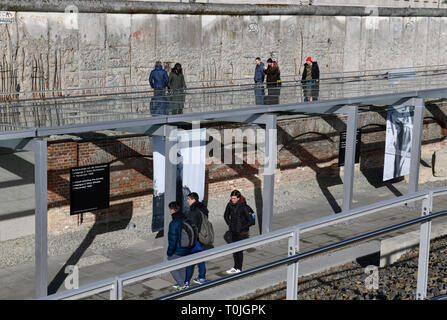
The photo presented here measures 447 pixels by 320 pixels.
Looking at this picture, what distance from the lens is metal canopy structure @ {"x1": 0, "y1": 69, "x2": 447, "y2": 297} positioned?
9.45 m

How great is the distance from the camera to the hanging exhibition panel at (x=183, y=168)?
11.9 m

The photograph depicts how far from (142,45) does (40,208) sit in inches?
358

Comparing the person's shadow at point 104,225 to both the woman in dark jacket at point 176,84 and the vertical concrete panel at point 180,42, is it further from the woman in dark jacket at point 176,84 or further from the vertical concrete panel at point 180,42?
the vertical concrete panel at point 180,42

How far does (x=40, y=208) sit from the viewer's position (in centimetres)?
936

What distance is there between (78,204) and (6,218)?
1.41 meters

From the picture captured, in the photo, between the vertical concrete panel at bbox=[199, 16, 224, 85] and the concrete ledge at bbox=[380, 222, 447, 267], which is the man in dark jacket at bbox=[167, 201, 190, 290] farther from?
the vertical concrete panel at bbox=[199, 16, 224, 85]

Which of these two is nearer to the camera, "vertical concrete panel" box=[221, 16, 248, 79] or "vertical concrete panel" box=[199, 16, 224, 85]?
"vertical concrete panel" box=[199, 16, 224, 85]

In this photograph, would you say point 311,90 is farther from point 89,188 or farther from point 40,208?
point 40,208

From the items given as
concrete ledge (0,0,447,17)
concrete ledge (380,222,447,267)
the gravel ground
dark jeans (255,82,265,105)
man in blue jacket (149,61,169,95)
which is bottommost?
the gravel ground

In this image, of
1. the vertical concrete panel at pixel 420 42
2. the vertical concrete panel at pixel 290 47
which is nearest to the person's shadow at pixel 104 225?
the vertical concrete panel at pixel 290 47

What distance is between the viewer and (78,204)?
11.5m

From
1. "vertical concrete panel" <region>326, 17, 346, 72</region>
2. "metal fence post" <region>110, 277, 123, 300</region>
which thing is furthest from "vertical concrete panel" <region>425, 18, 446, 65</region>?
"metal fence post" <region>110, 277, 123, 300</region>

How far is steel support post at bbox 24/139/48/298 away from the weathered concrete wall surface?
20.8 ft
